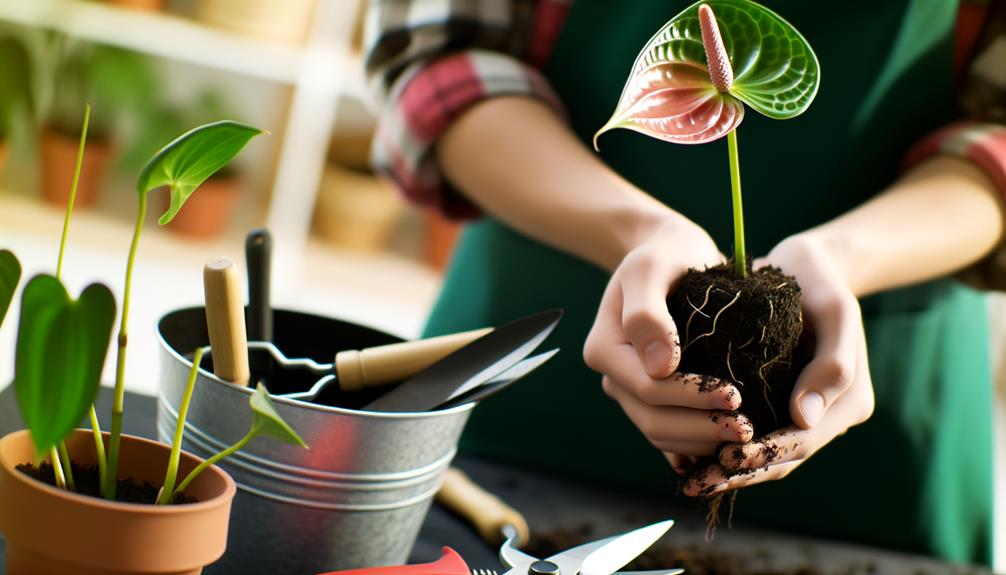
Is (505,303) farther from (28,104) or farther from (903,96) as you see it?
(28,104)

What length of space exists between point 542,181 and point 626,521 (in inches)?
11.0

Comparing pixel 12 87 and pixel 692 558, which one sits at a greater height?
pixel 692 558

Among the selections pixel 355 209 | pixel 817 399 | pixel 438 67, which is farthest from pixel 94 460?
pixel 355 209

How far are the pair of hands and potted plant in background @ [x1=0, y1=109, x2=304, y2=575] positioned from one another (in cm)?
22

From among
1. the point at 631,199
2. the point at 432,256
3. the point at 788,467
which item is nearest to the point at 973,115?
the point at 631,199

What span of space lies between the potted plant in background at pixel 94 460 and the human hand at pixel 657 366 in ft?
0.70

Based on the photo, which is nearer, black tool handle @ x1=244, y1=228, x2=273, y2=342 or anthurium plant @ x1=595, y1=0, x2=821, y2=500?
anthurium plant @ x1=595, y1=0, x2=821, y2=500

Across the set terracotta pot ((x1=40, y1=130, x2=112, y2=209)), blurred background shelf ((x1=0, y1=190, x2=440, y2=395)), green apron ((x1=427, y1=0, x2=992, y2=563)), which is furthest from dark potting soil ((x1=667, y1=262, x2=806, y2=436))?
terracotta pot ((x1=40, y1=130, x2=112, y2=209))

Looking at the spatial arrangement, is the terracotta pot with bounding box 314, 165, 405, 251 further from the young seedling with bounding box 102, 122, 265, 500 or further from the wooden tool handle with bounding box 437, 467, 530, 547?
the young seedling with bounding box 102, 122, 265, 500

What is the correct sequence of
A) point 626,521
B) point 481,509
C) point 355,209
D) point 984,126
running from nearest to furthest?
point 481,509
point 626,521
point 984,126
point 355,209

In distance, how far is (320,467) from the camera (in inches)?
20.0

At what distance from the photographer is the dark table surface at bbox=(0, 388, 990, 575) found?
2.54 feet

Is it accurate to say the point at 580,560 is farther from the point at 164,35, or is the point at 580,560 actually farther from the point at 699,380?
the point at 164,35

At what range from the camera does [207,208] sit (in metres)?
2.71
